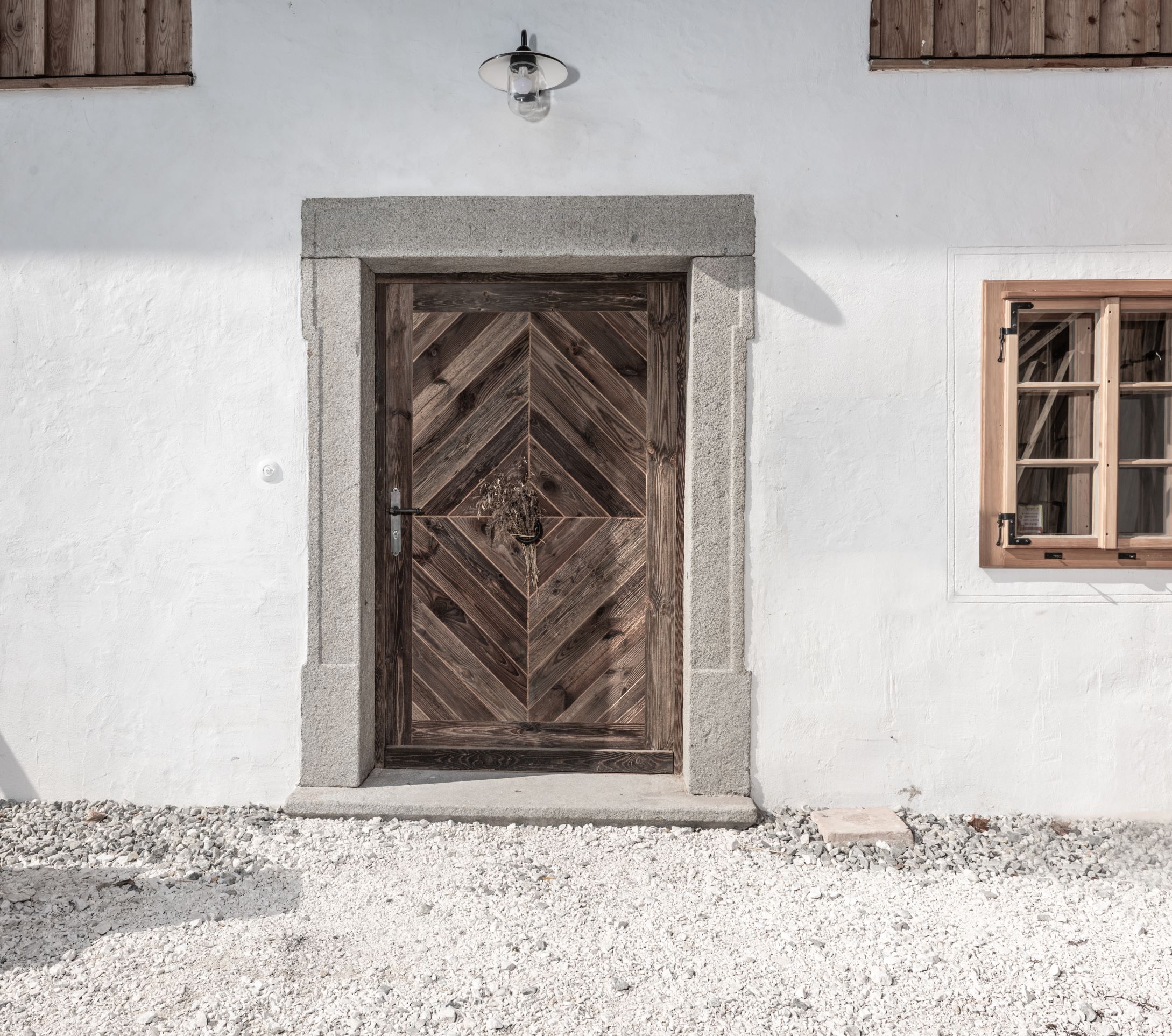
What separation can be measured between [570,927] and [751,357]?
2249mm

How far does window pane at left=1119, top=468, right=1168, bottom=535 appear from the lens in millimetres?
3350

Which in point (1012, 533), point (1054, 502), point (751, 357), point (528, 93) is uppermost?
point (528, 93)

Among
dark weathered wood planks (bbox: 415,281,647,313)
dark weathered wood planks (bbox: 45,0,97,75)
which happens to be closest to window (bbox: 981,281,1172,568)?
dark weathered wood planks (bbox: 415,281,647,313)

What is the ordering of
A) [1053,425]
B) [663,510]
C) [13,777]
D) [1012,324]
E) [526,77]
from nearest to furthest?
1. [526,77]
2. [1012,324]
3. [1053,425]
4. [13,777]
5. [663,510]

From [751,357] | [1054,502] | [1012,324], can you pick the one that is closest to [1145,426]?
[1054,502]

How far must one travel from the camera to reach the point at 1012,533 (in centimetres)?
327

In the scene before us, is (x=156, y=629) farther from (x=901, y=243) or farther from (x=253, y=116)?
(x=901, y=243)

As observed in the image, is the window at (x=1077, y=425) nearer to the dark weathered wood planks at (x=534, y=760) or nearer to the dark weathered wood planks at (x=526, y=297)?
the dark weathered wood planks at (x=526, y=297)

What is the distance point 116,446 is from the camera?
3.42m

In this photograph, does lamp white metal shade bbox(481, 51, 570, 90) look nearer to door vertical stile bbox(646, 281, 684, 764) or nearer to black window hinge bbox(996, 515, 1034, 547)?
door vertical stile bbox(646, 281, 684, 764)

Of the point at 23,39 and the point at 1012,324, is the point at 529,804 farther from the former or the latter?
the point at 23,39

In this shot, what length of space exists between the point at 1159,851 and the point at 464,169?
3.88 metres

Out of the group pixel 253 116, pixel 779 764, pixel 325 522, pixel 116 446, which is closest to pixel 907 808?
pixel 779 764

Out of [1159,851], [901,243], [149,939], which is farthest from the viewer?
[901,243]
